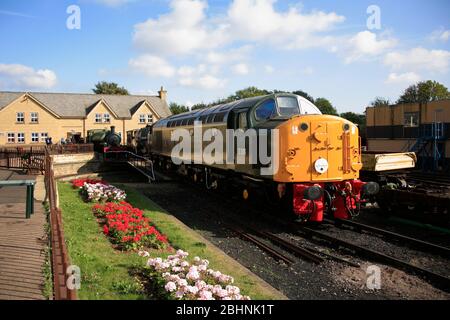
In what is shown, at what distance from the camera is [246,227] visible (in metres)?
12.3

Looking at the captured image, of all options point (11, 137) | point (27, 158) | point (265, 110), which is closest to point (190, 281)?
point (265, 110)

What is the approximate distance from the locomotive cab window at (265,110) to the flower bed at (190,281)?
6.01m

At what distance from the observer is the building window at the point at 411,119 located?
96.7 feet

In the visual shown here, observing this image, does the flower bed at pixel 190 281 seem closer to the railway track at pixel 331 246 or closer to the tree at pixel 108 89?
Result: the railway track at pixel 331 246

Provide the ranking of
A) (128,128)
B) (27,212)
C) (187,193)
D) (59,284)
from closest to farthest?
(59,284) < (27,212) < (187,193) < (128,128)

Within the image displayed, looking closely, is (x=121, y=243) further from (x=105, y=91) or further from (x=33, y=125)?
(x=105, y=91)

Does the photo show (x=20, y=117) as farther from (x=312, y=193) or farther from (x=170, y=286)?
(x=170, y=286)

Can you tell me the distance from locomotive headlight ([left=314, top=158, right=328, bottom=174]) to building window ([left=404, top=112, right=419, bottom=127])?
2103 centimetres

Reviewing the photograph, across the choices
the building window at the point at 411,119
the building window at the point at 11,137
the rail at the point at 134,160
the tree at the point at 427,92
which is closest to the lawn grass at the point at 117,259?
the rail at the point at 134,160

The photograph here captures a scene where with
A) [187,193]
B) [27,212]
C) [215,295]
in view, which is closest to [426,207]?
[215,295]

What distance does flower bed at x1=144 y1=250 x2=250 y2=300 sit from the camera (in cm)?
623
